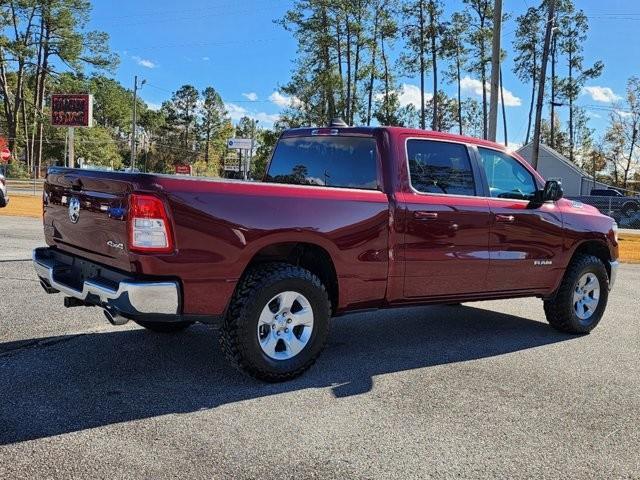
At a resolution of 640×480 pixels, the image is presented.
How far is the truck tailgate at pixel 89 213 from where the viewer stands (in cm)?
378

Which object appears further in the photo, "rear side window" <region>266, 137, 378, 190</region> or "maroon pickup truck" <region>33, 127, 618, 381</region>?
"rear side window" <region>266, 137, 378, 190</region>

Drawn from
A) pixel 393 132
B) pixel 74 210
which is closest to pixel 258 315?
pixel 74 210

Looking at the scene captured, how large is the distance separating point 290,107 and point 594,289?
45.3 metres

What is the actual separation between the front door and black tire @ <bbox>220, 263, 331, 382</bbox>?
6.10 ft

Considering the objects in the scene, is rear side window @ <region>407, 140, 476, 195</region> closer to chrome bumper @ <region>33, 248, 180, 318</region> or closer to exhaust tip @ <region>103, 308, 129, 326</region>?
chrome bumper @ <region>33, 248, 180, 318</region>

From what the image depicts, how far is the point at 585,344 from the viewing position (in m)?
5.88

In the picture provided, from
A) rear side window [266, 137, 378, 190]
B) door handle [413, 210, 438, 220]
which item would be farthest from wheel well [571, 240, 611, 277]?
rear side window [266, 137, 378, 190]

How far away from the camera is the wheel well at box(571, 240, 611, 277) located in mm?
6397

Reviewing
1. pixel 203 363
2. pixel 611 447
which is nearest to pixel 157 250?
pixel 203 363

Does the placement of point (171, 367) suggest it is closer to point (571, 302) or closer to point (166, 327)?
point (166, 327)

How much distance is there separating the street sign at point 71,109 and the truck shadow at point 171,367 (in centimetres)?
2356

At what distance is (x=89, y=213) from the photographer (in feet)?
13.5

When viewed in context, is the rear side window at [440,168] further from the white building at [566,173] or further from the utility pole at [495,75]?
the white building at [566,173]

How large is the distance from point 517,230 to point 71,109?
26.4 meters
